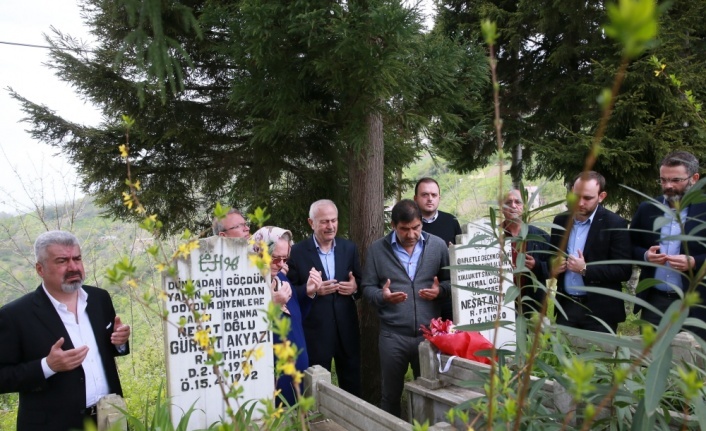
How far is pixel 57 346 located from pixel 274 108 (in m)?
2.80

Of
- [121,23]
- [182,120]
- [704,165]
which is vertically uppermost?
[121,23]

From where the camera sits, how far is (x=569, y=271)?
4.22m

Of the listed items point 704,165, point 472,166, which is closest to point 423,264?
point 704,165

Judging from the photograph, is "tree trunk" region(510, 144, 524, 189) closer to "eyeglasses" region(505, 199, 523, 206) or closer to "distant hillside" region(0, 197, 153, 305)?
"eyeglasses" region(505, 199, 523, 206)

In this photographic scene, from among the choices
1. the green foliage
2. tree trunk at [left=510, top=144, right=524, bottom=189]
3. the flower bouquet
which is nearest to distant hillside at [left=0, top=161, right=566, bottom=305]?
tree trunk at [left=510, top=144, right=524, bottom=189]

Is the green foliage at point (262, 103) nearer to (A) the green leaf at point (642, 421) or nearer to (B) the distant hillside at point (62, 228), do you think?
(B) the distant hillside at point (62, 228)

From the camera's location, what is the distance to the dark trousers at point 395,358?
429 centimetres

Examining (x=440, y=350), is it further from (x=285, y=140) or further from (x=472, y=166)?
(x=472, y=166)

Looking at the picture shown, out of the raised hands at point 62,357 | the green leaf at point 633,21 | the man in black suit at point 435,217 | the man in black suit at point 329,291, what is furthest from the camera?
the man in black suit at point 435,217

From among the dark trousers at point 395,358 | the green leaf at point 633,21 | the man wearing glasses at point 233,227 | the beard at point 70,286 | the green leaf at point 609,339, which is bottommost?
the dark trousers at point 395,358

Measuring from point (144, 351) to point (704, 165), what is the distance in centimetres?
847

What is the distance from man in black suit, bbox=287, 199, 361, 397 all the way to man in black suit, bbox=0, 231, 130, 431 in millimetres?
1648

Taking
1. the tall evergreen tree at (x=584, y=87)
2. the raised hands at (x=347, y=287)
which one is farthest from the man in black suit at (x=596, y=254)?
the tall evergreen tree at (x=584, y=87)

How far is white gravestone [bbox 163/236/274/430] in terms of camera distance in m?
3.37
